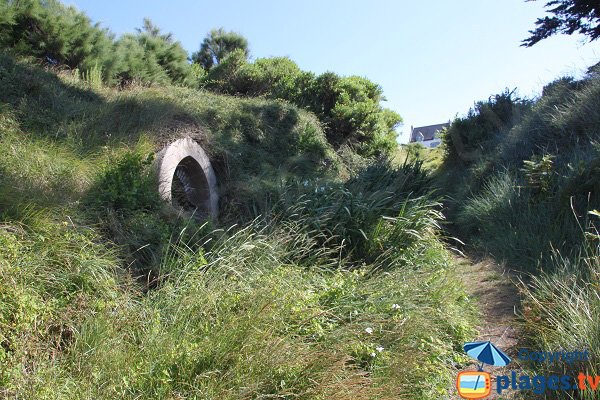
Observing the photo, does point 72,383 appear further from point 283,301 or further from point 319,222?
point 319,222

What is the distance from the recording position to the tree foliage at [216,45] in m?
22.7

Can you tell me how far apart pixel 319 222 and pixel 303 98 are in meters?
9.21

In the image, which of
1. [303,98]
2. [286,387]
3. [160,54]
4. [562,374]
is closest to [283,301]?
[286,387]

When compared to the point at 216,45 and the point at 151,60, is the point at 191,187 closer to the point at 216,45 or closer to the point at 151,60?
the point at 151,60

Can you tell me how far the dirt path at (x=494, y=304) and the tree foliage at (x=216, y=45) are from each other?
716 inches

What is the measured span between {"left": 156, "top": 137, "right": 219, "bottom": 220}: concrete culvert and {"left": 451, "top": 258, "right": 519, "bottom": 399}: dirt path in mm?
3712

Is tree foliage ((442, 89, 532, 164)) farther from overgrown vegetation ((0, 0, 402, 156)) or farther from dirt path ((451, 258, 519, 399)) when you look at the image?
dirt path ((451, 258, 519, 399))

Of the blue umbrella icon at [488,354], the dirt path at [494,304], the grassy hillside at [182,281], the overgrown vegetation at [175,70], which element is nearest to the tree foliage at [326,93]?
the overgrown vegetation at [175,70]

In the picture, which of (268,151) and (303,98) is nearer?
(268,151)

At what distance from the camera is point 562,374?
326 centimetres

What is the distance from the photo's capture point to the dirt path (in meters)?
4.20

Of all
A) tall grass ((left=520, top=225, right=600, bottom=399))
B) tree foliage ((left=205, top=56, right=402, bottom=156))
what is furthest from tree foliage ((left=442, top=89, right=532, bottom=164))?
tall grass ((left=520, top=225, right=600, bottom=399))

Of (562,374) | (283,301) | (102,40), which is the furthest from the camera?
(102,40)

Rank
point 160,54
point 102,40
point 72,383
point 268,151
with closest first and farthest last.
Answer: point 72,383 → point 102,40 → point 268,151 → point 160,54
